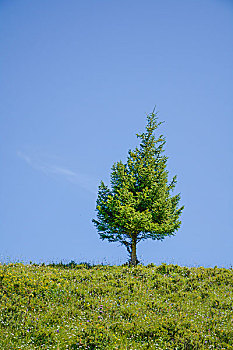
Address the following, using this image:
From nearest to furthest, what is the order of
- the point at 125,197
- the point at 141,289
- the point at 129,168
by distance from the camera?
the point at 141,289 < the point at 125,197 < the point at 129,168

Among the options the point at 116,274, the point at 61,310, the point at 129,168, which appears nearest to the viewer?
the point at 61,310

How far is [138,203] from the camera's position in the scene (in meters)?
20.0

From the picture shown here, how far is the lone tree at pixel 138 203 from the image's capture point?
19703mm

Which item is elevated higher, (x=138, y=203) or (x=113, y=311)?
(x=138, y=203)

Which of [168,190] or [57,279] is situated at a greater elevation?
[168,190]

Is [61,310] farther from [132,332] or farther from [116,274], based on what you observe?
[116,274]

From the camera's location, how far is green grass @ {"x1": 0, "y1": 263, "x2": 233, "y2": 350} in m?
8.64

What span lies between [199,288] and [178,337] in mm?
4669

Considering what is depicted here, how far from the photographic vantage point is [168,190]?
72.0 feet

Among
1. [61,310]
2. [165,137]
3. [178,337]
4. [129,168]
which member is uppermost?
[165,137]

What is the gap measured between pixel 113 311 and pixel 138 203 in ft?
33.4

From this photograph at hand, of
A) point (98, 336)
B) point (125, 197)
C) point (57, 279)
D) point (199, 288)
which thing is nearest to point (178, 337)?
point (98, 336)

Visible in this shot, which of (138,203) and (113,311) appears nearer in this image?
(113,311)

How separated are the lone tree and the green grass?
18.1 feet
